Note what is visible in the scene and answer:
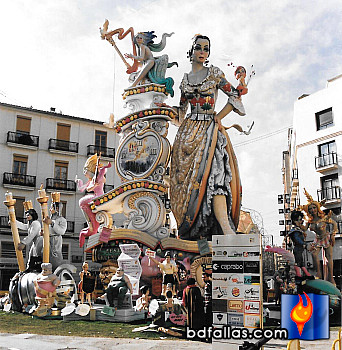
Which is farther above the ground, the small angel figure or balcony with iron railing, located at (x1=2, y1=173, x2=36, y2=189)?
the small angel figure

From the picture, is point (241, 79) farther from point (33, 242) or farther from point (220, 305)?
point (220, 305)

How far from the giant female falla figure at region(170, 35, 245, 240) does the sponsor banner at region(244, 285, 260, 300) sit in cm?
645

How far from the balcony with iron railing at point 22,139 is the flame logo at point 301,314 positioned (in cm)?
1619

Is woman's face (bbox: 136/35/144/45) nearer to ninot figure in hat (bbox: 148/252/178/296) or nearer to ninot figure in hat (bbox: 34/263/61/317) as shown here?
ninot figure in hat (bbox: 148/252/178/296)

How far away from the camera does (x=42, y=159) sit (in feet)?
62.2

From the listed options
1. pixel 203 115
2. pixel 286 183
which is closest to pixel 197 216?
pixel 203 115

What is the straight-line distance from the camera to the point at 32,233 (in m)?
13.9

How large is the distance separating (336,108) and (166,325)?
15.9 m

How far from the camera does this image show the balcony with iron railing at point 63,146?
755 inches

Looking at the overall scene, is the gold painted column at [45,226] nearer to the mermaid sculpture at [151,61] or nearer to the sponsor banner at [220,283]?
the mermaid sculpture at [151,61]

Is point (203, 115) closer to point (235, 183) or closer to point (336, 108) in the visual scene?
point (235, 183)

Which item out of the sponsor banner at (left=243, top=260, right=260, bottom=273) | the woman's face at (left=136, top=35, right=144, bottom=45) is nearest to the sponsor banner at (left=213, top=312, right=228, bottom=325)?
the sponsor banner at (left=243, top=260, right=260, bottom=273)

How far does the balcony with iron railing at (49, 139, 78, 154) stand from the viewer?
19188 millimetres

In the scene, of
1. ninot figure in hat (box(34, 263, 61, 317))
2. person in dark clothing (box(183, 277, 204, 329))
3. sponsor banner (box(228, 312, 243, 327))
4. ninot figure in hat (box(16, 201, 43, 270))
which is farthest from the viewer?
ninot figure in hat (box(16, 201, 43, 270))
